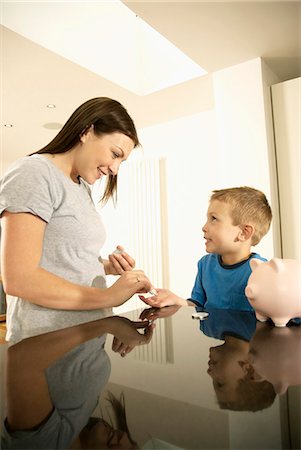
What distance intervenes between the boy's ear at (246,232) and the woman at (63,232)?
380 mm

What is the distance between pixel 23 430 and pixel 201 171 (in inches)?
130

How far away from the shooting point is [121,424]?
0.93 feet

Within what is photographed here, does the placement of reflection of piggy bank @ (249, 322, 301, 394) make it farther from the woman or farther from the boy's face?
the boy's face

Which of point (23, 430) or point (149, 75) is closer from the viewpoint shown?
point (23, 430)

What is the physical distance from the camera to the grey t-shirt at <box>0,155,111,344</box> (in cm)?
78


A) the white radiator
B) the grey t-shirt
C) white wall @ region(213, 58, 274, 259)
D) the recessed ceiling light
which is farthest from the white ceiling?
the grey t-shirt

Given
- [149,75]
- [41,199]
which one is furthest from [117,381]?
[149,75]

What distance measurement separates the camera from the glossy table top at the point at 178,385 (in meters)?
0.27

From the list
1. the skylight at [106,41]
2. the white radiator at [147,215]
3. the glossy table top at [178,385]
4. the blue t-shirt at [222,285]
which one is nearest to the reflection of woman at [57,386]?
the glossy table top at [178,385]

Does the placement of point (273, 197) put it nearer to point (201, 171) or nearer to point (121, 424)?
point (201, 171)

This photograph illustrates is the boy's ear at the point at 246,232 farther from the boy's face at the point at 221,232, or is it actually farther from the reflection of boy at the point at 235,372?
the reflection of boy at the point at 235,372

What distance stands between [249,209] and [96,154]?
54 cm

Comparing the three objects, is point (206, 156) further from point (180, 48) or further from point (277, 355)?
point (277, 355)

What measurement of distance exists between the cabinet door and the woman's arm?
190 centimetres
